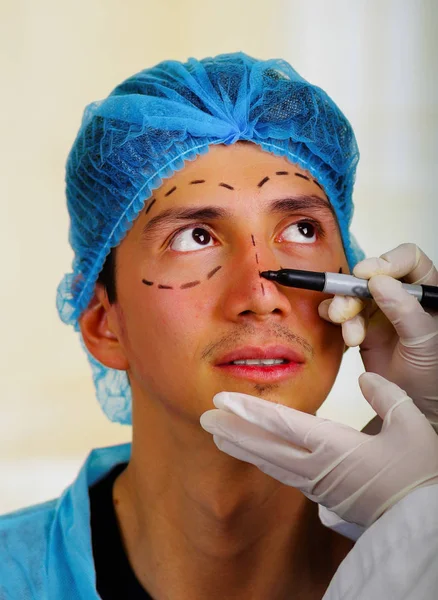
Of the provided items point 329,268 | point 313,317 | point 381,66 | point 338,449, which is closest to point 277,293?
point 313,317

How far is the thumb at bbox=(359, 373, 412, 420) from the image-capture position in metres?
1.48

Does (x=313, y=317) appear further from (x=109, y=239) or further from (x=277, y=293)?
(x=109, y=239)

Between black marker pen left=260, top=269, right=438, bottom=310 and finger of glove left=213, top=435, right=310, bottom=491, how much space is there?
1.15 feet

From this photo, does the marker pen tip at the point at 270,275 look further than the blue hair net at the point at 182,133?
No

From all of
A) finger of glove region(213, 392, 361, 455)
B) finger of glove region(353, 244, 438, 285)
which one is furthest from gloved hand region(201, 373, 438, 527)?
finger of glove region(353, 244, 438, 285)

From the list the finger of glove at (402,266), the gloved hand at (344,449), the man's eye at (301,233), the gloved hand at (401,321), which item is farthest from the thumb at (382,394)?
the man's eye at (301,233)

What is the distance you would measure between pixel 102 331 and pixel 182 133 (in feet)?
1.86

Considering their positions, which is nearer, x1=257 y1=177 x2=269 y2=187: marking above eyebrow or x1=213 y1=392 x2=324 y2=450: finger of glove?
x1=213 y1=392 x2=324 y2=450: finger of glove

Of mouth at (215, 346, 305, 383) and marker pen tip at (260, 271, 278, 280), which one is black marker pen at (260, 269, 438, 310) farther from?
mouth at (215, 346, 305, 383)

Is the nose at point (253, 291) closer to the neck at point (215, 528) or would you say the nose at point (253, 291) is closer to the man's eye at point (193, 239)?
the man's eye at point (193, 239)

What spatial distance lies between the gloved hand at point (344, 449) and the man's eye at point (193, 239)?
1.23 ft

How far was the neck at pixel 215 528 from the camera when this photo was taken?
1.79 metres

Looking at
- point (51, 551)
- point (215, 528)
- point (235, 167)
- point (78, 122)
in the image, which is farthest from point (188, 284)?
point (78, 122)

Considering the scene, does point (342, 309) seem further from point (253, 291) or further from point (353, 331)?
point (253, 291)
